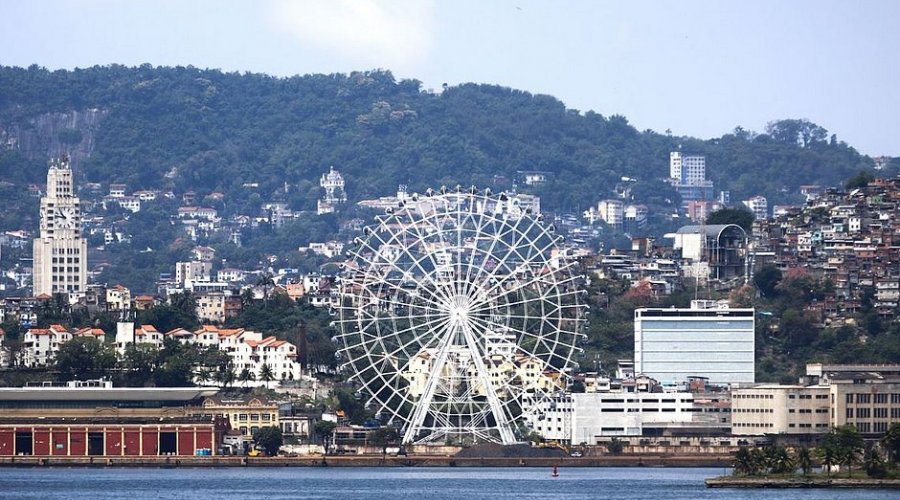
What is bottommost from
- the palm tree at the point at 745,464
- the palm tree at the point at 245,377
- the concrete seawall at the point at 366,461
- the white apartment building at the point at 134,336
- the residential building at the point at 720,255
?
the concrete seawall at the point at 366,461

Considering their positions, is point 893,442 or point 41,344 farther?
point 41,344

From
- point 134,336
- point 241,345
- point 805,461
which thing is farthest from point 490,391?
point 134,336

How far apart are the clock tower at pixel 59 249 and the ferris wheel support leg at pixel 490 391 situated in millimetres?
67865

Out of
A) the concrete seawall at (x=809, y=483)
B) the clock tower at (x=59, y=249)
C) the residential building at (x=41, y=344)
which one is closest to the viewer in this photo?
the concrete seawall at (x=809, y=483)

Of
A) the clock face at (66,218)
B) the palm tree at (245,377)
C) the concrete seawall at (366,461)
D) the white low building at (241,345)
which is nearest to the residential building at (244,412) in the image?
the concrete seawall at (366,461)

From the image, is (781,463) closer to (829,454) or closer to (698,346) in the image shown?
(829,454)

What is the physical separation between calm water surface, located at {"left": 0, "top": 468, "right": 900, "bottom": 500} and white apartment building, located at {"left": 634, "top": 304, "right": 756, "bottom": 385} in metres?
18.3

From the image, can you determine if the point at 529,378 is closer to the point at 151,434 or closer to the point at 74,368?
the point at 151,434

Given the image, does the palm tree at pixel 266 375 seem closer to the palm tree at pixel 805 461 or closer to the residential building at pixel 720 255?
the residential building at pixel 720 255

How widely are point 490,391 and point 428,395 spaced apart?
253 cm

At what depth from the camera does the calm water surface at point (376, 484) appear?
93.9 metres

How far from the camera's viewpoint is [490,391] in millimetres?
111688

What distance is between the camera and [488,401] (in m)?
113

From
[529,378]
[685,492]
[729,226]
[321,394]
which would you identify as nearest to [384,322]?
[529,378]
